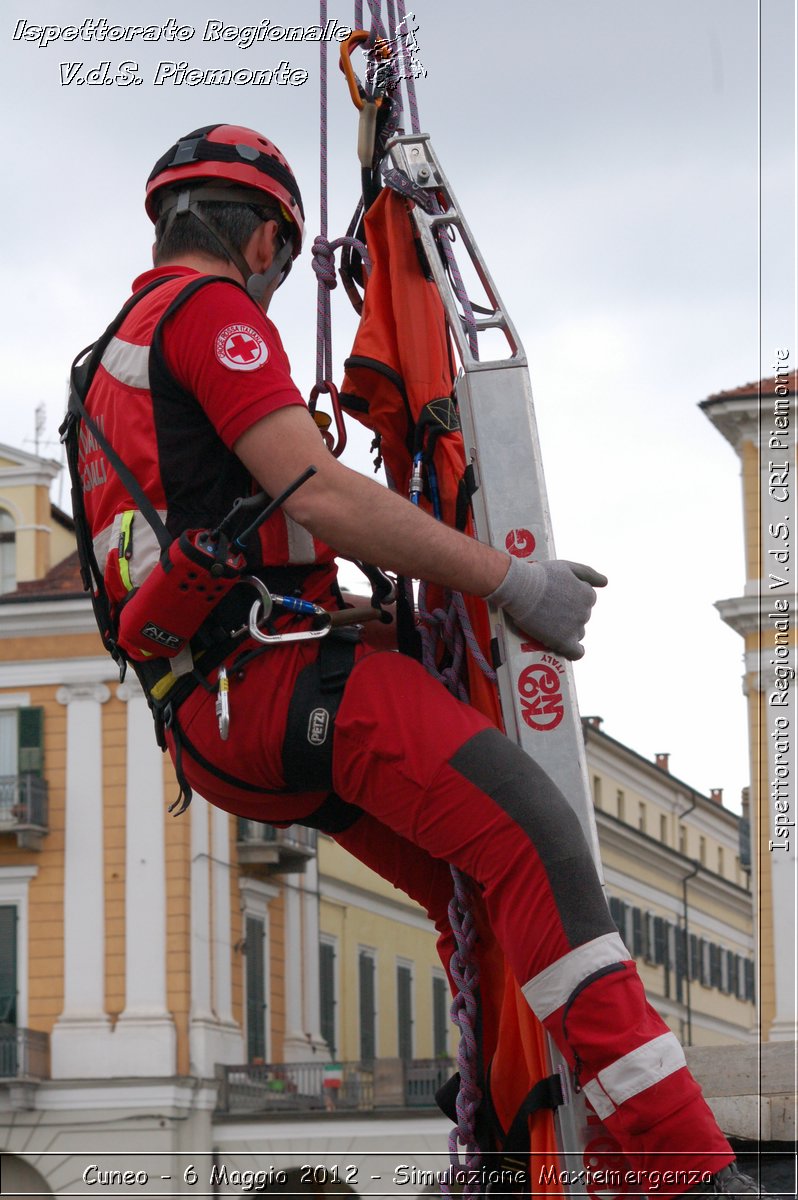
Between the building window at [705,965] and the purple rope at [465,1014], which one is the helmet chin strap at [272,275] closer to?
the purple rope at [465,1014]

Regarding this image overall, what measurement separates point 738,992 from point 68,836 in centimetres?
4131

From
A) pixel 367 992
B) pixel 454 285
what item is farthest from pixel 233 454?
pixel 367 992

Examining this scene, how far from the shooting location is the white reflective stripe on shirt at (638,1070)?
12.0ft

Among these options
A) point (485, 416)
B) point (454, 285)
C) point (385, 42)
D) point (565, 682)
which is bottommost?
point (565, 682)

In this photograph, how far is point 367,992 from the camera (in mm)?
45000

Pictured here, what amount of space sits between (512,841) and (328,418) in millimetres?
1259

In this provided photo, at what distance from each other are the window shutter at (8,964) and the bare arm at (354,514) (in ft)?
104

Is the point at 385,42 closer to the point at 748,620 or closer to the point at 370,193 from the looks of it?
the point at 370,193

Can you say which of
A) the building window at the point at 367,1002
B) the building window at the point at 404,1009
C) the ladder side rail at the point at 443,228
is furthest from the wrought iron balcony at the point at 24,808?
the ladder side rail at the point at 443,228

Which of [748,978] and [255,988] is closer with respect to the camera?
[255,988]

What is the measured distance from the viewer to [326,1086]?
35594 mm

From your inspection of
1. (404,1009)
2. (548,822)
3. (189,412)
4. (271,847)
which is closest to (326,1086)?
(271,847)

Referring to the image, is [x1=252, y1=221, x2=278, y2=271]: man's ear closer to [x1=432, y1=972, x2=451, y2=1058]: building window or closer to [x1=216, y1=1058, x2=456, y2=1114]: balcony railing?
[x1=216, y1=1058, x2=456, y2=1114]: balcony railing

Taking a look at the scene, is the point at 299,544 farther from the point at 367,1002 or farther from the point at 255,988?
the point at 367,1002
